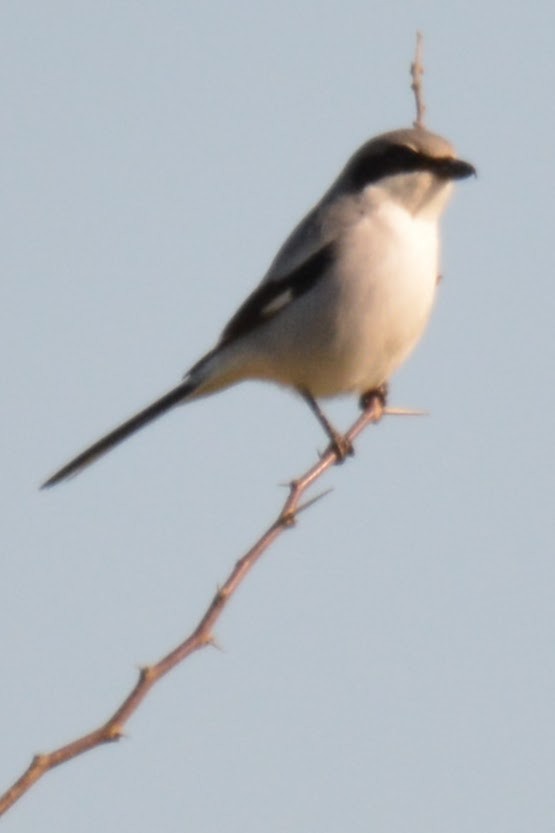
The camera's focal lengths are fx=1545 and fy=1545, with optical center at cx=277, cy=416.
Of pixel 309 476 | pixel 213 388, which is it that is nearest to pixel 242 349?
pixel 213 388

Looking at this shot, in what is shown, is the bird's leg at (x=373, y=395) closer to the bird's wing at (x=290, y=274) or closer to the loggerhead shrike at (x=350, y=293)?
the loggerhead shrike at (x=350, y=293)

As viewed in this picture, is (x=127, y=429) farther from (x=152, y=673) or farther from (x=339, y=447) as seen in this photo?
(x=152, y=673)

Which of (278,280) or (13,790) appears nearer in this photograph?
(13,790)

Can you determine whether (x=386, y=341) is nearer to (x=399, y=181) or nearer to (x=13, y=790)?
(x=399, y=181)

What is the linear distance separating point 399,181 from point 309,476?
2.42 metres

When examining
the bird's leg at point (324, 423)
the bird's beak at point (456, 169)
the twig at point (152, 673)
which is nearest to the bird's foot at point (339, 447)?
the bird's leg at point (324, 423)

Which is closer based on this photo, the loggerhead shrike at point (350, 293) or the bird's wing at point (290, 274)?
the loggerhead shrike at point (350, 293)

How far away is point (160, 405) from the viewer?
230 inches

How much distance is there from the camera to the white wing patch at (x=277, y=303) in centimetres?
565

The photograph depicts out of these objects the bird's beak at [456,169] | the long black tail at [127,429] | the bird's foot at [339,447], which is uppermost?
the bird's beak at [456,169]

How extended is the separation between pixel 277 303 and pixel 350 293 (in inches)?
13.0

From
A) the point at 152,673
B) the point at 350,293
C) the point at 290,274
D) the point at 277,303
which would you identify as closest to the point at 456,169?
the point at 350,293

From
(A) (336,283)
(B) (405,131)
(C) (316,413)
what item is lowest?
(C) (316,413)

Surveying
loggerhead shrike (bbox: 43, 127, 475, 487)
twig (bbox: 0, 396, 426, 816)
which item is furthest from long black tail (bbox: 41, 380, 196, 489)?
twig (bbox: 0, 396, 426, 816)
